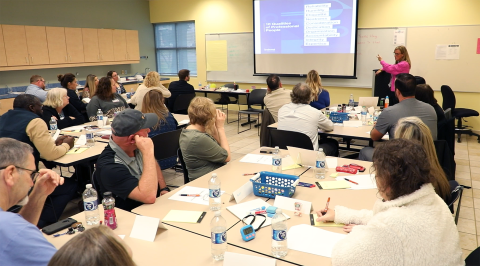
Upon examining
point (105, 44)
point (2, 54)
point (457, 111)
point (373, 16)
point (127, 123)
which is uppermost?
point (373, 16)

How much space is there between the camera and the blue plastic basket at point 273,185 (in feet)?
7.73

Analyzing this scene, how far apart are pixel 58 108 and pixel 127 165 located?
3130 mm

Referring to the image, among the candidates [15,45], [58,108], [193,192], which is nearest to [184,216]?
[193,192]

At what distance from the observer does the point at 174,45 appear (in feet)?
36.7

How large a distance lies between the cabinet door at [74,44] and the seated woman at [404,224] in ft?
29.9

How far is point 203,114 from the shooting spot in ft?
9.93

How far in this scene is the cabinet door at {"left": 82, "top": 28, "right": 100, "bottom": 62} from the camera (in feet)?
30.5

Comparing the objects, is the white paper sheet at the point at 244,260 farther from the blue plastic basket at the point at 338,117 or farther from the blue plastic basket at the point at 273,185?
the blue plastic basket at the point at 338,117

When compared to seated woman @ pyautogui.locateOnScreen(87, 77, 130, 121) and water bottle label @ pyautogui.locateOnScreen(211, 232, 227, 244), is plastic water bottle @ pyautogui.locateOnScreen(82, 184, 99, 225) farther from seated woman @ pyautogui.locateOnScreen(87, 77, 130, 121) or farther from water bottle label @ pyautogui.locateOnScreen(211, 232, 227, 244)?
seated woman @ pyautogui.locateOnScreen(87, 77, 130, 121)

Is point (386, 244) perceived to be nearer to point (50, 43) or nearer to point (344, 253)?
point (344, 253)

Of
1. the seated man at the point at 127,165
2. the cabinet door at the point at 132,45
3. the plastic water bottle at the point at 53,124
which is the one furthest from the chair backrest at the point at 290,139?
the cabinet door at the point at 132,45

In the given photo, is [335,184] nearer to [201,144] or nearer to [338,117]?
[201,144]

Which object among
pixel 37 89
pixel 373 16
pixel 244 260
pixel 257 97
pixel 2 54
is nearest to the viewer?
pixel 244 260

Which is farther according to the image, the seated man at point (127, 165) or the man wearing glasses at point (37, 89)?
the man wearing glasses at point (37, 89)
